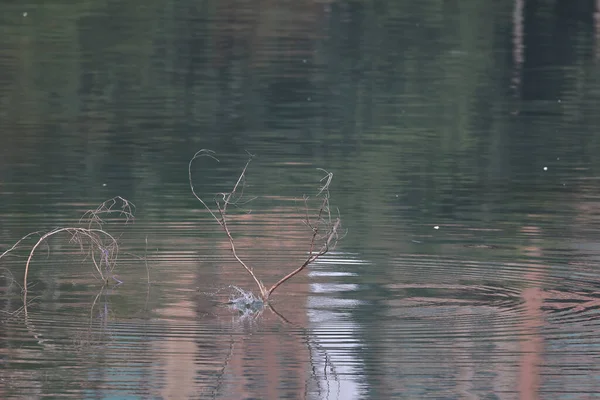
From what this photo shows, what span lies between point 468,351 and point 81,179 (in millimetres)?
8632

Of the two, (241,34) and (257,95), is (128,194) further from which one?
(241,34)

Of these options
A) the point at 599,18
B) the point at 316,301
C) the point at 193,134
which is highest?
the point at 316,301

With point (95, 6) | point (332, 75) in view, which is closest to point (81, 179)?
point (332, 75)

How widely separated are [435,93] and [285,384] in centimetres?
1864

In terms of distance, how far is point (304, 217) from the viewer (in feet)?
48.0

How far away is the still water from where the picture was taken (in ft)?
30.6

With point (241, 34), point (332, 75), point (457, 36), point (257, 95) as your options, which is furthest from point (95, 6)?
point (257, 95)

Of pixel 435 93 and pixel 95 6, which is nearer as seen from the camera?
pixel 435 93

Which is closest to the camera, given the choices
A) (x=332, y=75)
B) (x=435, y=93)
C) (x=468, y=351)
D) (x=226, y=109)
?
(x=468, y=351)

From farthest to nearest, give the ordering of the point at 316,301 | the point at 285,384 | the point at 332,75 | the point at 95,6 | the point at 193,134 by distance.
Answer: the point at 95,6 → the point at 332,75 → the point at 193,134 → the point at 316,301 → the point at 285,384

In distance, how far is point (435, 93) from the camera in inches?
1069

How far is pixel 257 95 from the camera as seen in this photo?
2691 centimetres

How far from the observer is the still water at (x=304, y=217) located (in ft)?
30.6

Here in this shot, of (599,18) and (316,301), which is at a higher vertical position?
(316,301)
